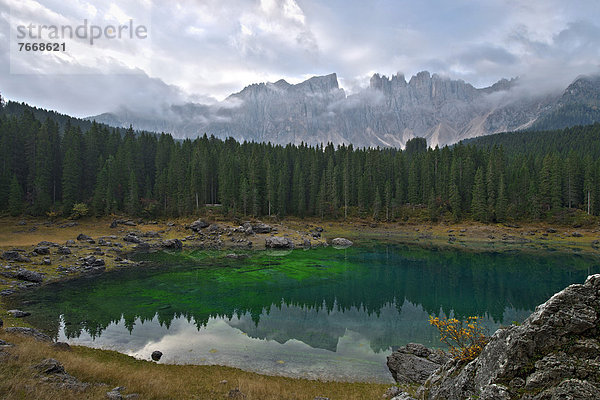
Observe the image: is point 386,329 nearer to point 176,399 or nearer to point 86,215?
point 176,399

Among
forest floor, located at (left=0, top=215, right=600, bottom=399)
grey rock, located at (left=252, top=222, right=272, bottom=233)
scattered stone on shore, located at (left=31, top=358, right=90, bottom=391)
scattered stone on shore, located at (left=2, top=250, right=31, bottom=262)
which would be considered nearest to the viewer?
scattered stone on shore, located at (left=31, top=358, right=90, bottom=391)

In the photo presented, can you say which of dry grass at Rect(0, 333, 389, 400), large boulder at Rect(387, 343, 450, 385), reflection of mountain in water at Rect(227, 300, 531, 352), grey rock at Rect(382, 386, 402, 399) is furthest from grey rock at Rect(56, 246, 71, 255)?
grey rock at Rect(382, 386, 402, 399)

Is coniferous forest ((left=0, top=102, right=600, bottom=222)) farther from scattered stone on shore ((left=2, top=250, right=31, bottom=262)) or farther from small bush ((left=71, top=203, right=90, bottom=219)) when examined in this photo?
scattered stone on shore ((left=2, top=250, right=31, bottom=262))

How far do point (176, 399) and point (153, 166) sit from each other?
127 m

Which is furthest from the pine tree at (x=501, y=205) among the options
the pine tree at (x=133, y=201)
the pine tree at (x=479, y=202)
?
the pine tree at (x=133, y=201)

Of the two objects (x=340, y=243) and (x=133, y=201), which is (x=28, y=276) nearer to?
(x=133, y=201)

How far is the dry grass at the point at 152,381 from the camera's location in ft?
37.2

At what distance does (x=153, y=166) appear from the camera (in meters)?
125

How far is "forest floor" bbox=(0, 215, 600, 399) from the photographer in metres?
14.4

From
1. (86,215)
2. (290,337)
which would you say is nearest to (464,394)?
(290,337)

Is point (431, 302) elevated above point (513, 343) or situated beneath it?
situated beneath

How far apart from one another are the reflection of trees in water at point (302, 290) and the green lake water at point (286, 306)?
16 cm

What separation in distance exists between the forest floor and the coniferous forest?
326 inches

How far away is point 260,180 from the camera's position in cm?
12444
